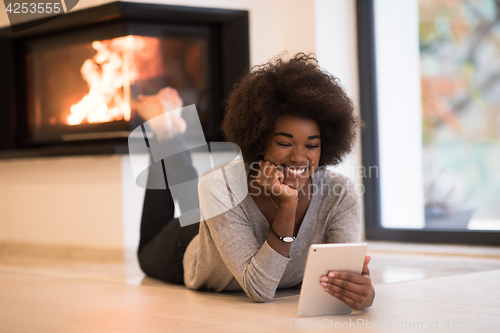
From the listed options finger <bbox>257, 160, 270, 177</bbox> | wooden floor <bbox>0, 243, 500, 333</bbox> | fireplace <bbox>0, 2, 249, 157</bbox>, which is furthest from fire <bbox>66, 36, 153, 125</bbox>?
finger <bbox>257, 160, 270, 177</bbox>

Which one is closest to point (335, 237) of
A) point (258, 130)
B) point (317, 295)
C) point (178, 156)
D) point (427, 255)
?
point (317, 295)

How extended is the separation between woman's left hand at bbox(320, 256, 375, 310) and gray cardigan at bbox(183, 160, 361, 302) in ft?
0.55

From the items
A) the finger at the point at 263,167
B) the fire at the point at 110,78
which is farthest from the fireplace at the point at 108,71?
the finger at the point at 263,167

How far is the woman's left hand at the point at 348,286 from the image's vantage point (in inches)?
57.1

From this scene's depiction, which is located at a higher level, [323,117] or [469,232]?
[323,117]

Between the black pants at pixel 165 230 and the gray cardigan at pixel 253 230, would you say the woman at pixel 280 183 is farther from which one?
the black pants at pixel 165 230

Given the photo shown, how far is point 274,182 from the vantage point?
157 centimetres

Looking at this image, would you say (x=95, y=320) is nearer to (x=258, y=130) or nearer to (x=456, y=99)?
(x=258, y=130)

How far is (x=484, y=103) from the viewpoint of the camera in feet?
10.2

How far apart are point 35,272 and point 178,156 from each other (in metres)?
0.93

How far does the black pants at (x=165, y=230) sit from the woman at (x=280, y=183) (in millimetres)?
329

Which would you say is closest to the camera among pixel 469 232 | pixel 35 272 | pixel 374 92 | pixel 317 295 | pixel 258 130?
pixel 317 295

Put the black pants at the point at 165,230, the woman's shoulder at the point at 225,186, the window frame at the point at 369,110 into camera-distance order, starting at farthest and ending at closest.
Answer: the window frame at the point at 369,110 → the black pants at the point at 165,230 → the woman's shoulder at the point at 225,186

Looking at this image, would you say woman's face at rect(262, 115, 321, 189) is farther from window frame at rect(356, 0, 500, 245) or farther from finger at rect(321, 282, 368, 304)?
window frame at rect(356, 0, 500, 245)
